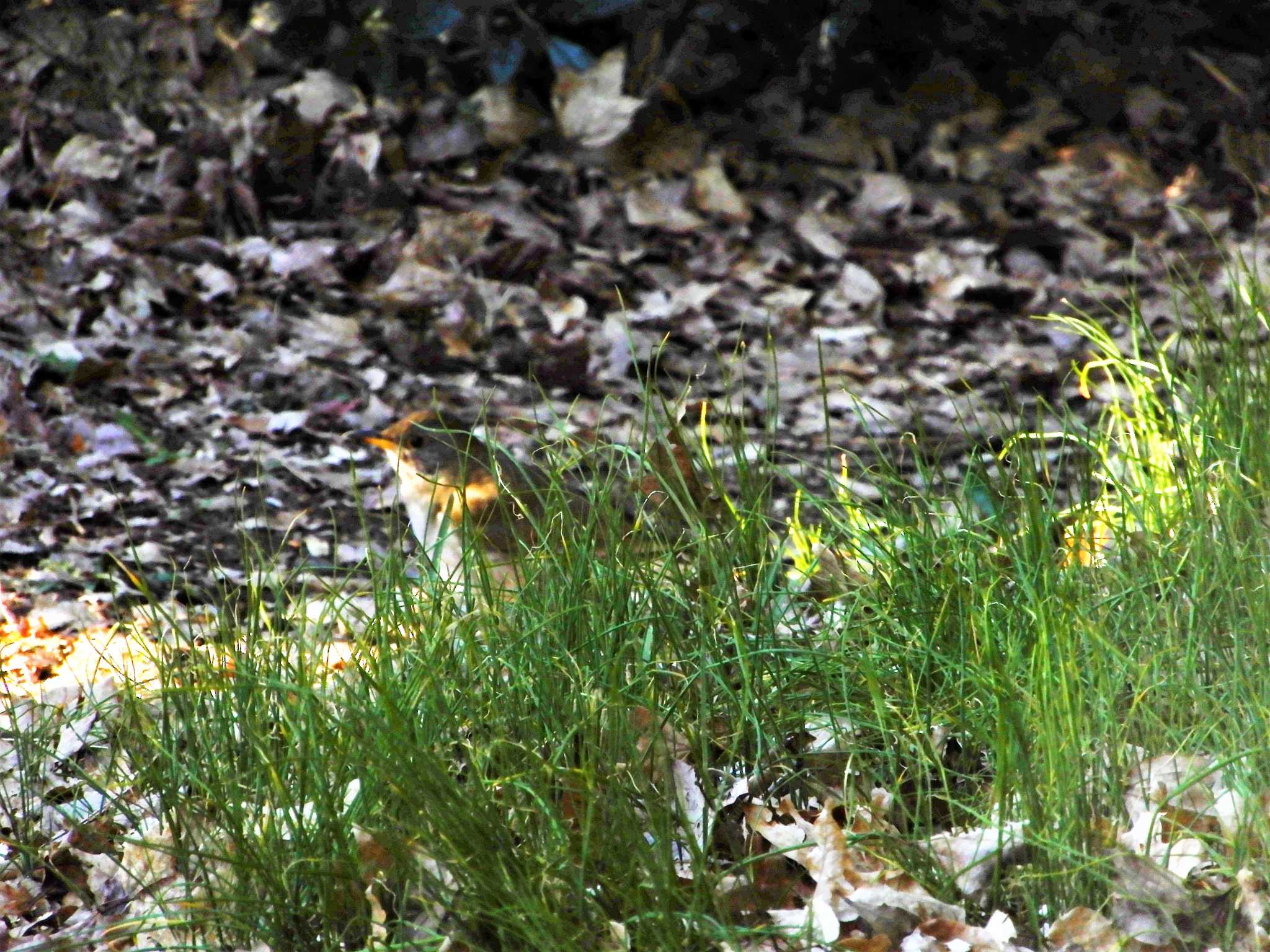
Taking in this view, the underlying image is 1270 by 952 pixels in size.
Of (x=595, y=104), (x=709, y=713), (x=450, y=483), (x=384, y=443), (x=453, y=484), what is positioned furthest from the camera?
(x=595, y=104)

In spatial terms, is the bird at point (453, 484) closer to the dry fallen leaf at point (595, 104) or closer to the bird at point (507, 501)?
the bird at point (507, 501)

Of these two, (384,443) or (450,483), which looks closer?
(450,483)

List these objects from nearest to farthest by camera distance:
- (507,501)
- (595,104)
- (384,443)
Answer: (507,501), (384,443), (595,104)

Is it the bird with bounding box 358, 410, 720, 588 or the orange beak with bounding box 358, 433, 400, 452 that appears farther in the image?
the orange beak with bounding box 358, 433, 400, 452

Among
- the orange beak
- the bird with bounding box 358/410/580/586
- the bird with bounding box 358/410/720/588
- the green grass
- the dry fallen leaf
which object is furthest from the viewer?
the dry fallen leaf

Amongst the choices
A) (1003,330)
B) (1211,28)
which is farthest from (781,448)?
(1211,28)

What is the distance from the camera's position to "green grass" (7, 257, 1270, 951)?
2004 mm

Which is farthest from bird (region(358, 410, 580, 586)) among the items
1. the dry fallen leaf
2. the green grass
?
the dry fallen leaf

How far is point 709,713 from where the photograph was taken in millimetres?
2402

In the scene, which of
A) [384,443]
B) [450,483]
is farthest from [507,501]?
[384,443]

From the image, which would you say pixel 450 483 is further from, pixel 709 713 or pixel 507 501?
pixel 709 713

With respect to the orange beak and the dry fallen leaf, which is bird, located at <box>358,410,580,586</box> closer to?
the orange beak

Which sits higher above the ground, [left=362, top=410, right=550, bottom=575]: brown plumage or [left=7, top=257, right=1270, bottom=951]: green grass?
[left=7, top=257, right=1270, bottom=951]: green grass

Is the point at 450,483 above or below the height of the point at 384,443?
above
